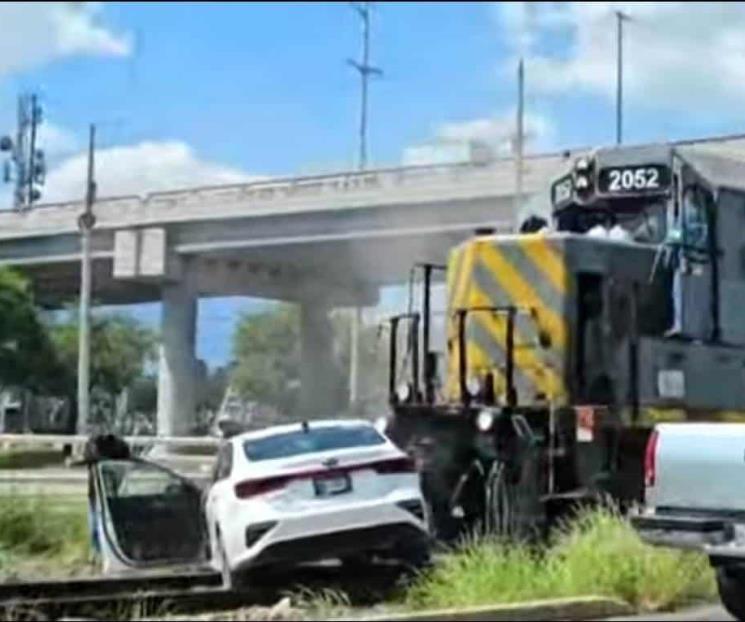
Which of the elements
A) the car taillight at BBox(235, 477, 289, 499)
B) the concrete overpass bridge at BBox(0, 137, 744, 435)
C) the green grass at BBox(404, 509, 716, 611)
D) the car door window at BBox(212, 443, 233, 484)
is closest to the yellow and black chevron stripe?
the green grass at BBox(404, 509, 716, 611)

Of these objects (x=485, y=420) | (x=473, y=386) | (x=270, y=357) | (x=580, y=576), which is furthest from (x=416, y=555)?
(x=270, y=357)


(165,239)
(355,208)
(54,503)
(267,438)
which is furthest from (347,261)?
(267,438)

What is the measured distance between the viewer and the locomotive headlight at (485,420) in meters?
15.7

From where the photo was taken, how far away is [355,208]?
181 ft

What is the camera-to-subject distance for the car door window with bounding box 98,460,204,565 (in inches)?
581

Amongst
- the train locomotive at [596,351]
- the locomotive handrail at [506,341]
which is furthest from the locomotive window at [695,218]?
the locomotive handrail at [506,341]

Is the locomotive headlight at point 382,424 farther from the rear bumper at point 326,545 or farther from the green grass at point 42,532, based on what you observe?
the green grass at point 42,532

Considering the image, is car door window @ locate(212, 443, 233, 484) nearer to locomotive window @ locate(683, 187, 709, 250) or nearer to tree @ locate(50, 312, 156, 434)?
locomotive window @ locate(683, 187, 709, 250)

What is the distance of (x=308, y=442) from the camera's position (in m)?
13.9

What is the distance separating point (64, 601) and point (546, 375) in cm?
569

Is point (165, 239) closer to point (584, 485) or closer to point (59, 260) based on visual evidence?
point (59, 260)

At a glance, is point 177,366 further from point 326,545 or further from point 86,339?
point 326,545

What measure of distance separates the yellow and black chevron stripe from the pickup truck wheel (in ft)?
13.6

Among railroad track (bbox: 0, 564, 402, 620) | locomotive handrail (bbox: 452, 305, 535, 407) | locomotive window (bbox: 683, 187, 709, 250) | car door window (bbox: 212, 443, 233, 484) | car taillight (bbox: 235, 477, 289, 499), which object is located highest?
locomotive window (bbox: 683, 187, 709, 250)
